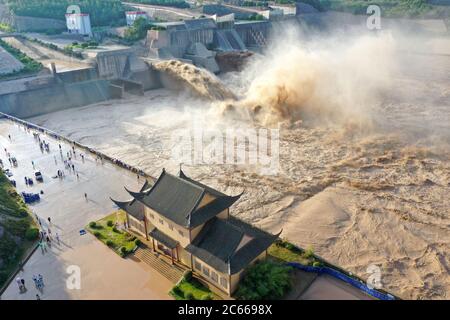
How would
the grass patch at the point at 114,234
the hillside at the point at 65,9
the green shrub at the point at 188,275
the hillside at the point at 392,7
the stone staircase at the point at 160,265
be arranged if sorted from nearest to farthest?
the green shrub at the point at 188,275 < the stone staircase at the point at 160,265 < the grass patch at the point at 114,234 < the hillside at the point at 65,9 < the hillside at the point at 392,7

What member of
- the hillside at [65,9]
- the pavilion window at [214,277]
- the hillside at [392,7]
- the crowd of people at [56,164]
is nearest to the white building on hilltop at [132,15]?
the hillside at [65,9]

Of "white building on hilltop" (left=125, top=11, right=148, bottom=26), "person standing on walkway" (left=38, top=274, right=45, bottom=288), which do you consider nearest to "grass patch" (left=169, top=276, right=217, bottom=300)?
"person standing on walkway" (left=38, top=274, right=45, bottom=288)

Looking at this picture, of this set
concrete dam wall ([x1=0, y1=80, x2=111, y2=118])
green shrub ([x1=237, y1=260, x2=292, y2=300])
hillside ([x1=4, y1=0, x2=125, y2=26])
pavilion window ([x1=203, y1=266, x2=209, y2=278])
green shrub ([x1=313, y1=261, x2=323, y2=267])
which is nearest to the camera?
green shrub ([x1=237, y1=260, x2=292, y2=300])

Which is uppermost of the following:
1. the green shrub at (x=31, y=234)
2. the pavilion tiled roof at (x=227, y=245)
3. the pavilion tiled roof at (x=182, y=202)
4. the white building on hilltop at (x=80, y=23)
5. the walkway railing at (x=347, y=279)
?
the white building on hilltop at (x=80, y=23)

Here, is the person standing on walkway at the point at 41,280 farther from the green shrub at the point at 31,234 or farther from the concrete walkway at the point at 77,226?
the green shrub at the point at 31,234


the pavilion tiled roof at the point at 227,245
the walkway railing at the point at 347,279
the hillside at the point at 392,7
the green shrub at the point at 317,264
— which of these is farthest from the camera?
the hillside at the point at 392,7

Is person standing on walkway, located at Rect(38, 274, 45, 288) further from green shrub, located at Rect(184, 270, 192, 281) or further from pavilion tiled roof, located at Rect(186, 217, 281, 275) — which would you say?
pavilion tiled roof, located at Rect(186, 217, 281, 275)
